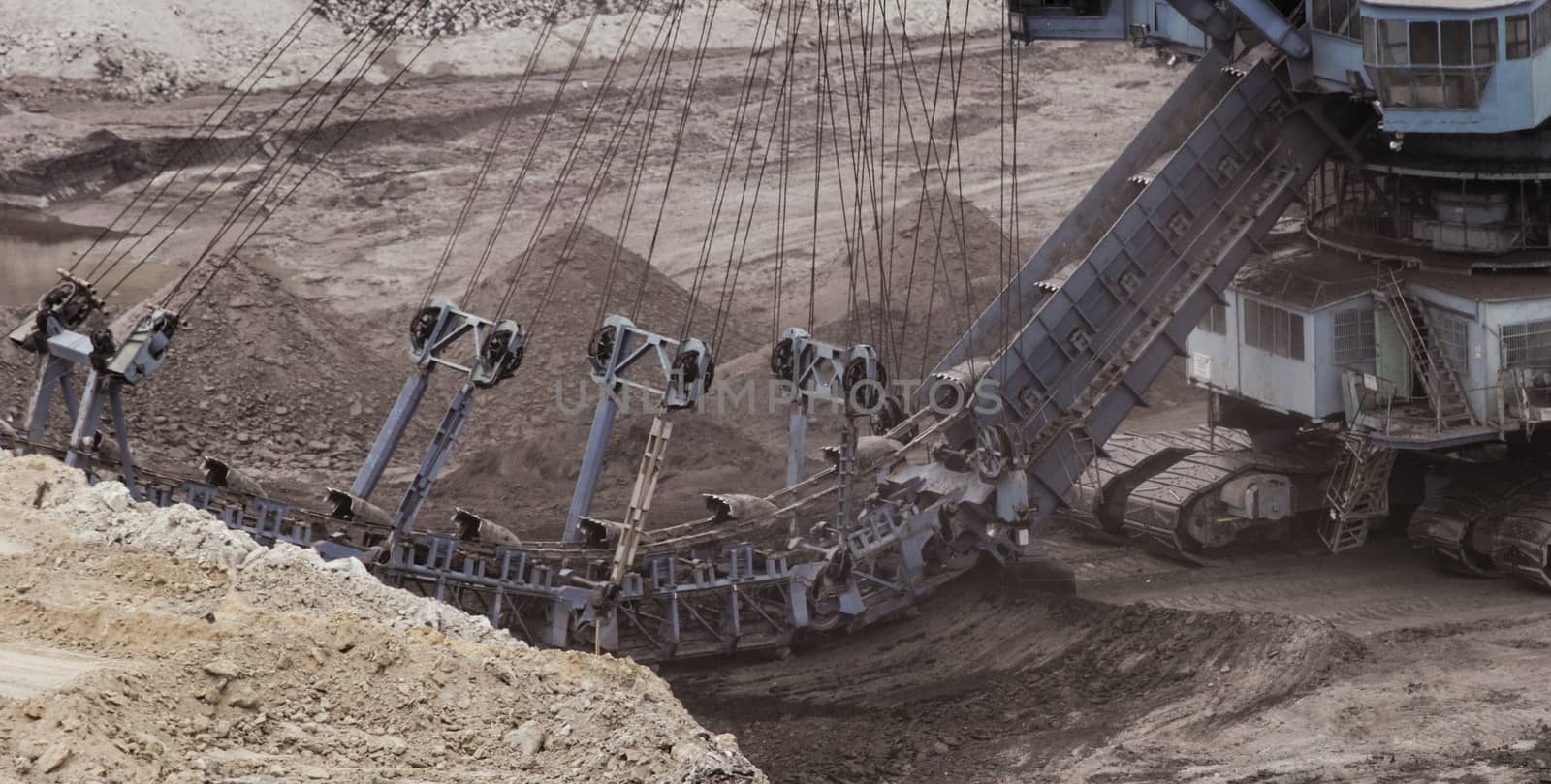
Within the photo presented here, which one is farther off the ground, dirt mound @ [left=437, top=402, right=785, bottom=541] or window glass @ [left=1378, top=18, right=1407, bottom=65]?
window glass @ [left=1378, top=18, right=1407, bottom=65]

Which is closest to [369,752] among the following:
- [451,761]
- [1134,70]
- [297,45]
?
[451,761]

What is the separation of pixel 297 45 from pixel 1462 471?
93.1 feet

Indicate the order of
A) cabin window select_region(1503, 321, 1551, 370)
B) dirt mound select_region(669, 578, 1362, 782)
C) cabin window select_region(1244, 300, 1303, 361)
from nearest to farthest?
1. dirt mound select_region(669, 578, 1362, 782)
2. cabin window select_region(1503, 321, 1551, 370)
3. cabin window select_region(1244, 300, 1303, 361)

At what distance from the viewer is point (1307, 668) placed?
68.2 feet

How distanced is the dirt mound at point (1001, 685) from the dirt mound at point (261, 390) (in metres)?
8.90

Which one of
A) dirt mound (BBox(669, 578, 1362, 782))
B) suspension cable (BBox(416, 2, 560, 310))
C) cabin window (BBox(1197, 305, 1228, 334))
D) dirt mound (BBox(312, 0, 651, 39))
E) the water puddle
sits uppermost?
dirt mound (BBox(312, 0, 651, 39))

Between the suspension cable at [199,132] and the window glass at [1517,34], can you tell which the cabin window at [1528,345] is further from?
the suspension cable at [199,132]

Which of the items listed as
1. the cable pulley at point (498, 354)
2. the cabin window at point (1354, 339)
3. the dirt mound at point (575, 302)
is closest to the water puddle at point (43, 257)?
the dirt mound at point (575, 302)

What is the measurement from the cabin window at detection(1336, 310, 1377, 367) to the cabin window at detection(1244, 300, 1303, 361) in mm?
450

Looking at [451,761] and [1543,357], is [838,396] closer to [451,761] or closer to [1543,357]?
[1543,357]

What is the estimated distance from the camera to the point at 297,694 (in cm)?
1234

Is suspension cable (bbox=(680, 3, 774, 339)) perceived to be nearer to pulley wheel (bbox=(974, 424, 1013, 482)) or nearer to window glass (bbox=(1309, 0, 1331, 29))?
pulley wheel (bbox=(974, 424, 1013, 482))

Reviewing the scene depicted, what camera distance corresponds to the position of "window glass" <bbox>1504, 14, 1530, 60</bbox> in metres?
21.9

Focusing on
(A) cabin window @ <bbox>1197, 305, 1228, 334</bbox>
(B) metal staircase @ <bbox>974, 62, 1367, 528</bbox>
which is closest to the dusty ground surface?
(B) metal staircase @ <bbox>974, 62, 1367, 528</bbox>
